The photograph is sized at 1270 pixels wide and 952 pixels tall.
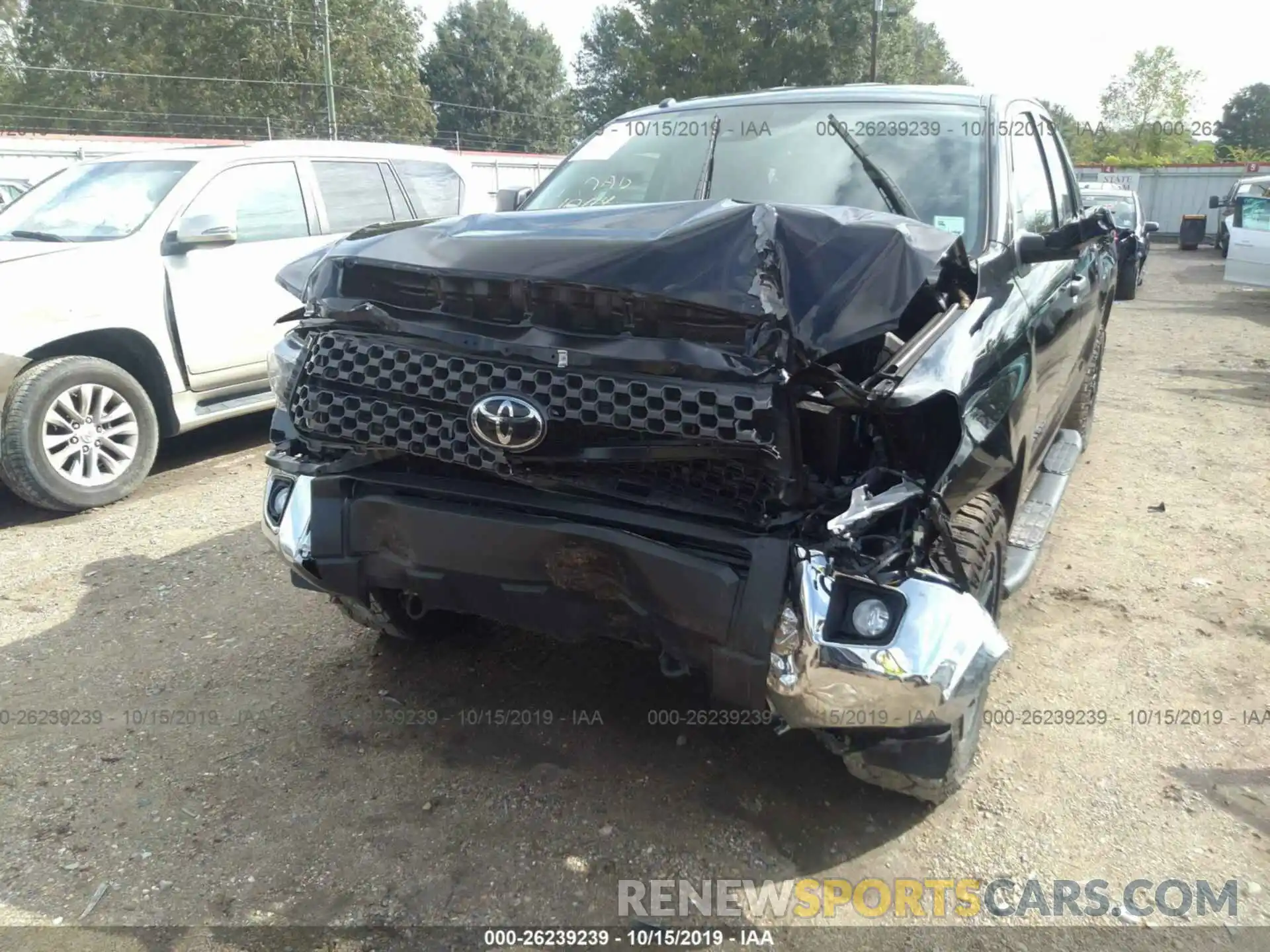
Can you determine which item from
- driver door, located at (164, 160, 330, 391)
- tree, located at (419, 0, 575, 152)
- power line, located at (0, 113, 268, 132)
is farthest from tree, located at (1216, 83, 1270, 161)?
driver door, located at (164, 160, 330, 391)

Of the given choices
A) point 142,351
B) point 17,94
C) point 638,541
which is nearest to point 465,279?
point 638,541

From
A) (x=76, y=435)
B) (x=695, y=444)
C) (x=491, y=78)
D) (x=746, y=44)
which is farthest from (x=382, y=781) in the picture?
(x=491, y=78)

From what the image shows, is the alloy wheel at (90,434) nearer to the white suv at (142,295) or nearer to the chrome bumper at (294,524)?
the white suv at (142,295)

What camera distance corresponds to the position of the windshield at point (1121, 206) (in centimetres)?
1459

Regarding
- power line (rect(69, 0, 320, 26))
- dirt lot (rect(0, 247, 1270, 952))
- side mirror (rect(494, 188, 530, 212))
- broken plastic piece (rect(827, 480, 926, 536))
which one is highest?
power line (rect(69, 0, 320, 26))

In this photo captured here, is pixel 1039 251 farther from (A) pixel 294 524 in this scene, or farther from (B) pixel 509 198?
(A) pixel 294 524

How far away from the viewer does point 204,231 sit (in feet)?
17.8

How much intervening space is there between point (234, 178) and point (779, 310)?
194 inches

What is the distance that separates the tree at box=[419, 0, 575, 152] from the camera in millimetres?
51906

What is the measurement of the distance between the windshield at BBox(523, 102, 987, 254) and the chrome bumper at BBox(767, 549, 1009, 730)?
1.35 metres

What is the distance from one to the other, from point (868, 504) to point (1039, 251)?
141 centimetres

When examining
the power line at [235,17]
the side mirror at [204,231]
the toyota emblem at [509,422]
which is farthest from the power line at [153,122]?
the toyota emblem at [509,422]

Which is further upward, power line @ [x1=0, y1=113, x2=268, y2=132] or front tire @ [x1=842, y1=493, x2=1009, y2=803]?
power line @ [x1=0, y1=113, x2=268, y2=132]

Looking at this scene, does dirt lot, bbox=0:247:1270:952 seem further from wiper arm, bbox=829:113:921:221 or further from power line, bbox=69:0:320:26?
power line, bbox=69:0:320:26
